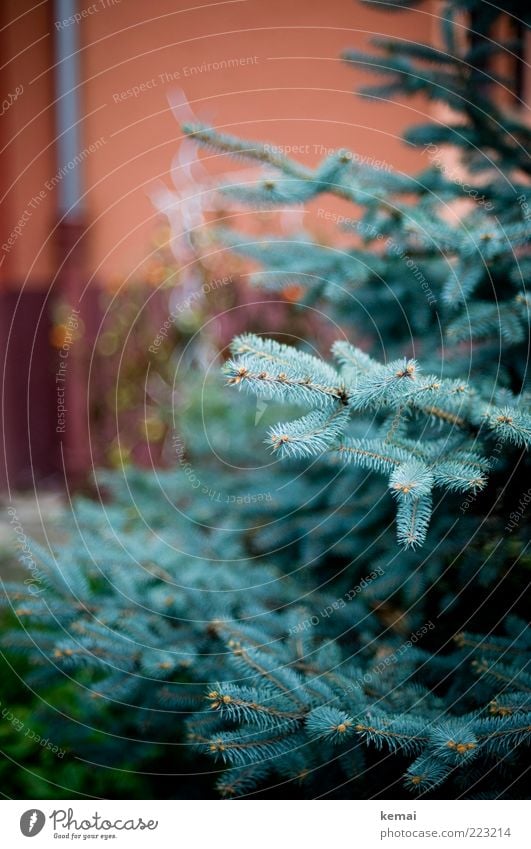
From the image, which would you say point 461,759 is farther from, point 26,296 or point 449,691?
point 26,296

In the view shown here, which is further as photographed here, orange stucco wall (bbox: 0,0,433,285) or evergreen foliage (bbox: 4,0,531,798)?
orange stucco wall (bbox: 0,0,433,285)

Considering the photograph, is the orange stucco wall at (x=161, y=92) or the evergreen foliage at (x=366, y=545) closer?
the evergreen foliage at (x=366, y=545)

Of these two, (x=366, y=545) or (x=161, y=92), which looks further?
(x=161, y=92)

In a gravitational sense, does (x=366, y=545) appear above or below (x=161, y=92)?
below
